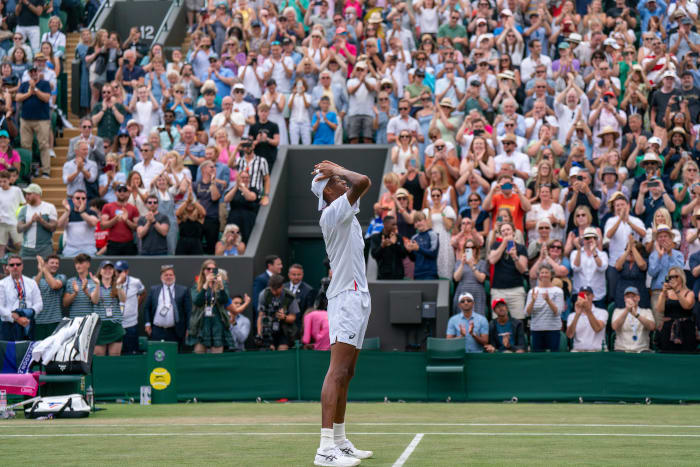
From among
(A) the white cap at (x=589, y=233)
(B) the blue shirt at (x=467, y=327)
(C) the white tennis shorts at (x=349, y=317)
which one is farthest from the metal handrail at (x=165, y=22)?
(C) the white tennis shorts at (x=349, y=317)

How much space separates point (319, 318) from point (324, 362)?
3.37ft

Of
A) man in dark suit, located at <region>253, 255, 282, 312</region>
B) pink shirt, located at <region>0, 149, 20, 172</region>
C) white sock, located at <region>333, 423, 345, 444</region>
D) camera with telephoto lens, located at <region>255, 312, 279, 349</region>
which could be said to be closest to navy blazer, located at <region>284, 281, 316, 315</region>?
man in dark suit, located at <region>253, 255, 282, 312</region>

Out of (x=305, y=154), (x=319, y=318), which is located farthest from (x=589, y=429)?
(x=305, y=154)

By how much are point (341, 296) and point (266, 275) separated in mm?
10034

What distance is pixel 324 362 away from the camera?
16047mm

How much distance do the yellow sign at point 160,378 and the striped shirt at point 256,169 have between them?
5153 millimetres

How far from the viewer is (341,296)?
8297 millimetres

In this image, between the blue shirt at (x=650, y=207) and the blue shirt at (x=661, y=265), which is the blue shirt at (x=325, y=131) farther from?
the blue shirt at (x=661, y=265)

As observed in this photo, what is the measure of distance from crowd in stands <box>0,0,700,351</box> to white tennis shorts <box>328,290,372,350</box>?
832cm

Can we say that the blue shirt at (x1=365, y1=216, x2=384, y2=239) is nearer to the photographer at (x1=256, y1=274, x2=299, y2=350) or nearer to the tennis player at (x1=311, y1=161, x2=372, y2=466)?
the photographer at (x1=256, y1=274, x2=299, y2=350)

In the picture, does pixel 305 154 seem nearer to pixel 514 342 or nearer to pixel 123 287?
pixel 123 287

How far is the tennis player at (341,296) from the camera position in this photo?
8.05 metres

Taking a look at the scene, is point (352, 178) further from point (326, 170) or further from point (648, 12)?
point (648, 12)

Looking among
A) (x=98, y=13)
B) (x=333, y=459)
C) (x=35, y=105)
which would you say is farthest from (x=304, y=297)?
(x=98, y=13)
